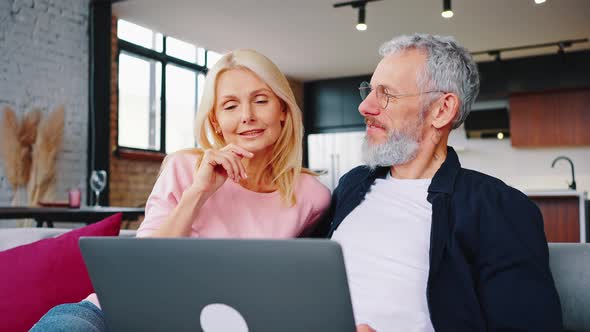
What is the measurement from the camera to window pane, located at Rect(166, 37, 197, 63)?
6645 mm

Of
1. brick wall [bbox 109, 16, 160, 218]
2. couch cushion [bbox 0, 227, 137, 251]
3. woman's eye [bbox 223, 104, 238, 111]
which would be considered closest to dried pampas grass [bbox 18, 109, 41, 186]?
brick wall [bbox 109, 16, 160, 218]

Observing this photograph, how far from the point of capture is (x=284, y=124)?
1.65m

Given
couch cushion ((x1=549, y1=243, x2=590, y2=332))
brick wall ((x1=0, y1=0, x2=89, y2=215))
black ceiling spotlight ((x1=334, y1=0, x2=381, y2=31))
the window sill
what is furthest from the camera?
the window sill

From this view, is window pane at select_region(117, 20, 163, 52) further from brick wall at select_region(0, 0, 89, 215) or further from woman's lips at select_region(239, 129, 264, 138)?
woman's lips at select_region(239, 129, 264, 138)

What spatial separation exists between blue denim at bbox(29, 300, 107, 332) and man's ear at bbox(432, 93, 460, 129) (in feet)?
3.29

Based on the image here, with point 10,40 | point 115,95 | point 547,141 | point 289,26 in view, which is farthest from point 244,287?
point 547,141

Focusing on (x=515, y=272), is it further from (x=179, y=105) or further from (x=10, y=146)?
(x=179, y=105)

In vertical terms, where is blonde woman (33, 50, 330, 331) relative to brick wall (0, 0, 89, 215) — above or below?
below

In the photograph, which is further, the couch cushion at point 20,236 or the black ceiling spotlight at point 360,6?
the black ceiling spotlight at point 360,6

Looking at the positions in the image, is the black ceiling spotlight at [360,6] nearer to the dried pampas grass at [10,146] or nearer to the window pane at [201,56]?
the window pane at [201,56]

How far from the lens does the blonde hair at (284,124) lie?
1535 mm

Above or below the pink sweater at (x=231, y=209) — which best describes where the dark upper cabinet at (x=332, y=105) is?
above

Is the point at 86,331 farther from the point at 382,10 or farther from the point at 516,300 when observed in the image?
the point at 382,10

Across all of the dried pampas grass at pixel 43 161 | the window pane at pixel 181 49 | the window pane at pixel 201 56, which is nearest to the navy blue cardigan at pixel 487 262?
the dried pampas grass at pixel 43 161
